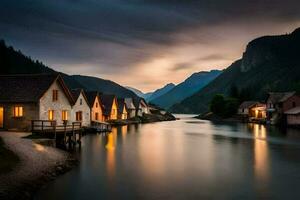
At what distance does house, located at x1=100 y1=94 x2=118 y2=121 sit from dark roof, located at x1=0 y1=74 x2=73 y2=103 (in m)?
46.9

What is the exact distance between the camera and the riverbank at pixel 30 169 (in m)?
18.0

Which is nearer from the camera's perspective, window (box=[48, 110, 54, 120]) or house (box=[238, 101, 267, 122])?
window (box=[48, 110, 54, 120])

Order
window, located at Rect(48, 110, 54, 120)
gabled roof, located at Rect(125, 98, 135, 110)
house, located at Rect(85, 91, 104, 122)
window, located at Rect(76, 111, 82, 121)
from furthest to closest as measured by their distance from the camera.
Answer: gabled roof, located at Rect(125, 98, 135, 110)
house, located at Rect(85, 91, 104, 122)
window, located at Rect(76, 111, 82, 121)
window, located at Rect(48, 110, 54, 120)

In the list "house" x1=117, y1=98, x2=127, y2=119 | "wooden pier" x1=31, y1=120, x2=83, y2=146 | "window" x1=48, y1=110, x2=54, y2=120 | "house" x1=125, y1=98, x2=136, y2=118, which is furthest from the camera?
"house" x1=125, y1=98, x2=136, y2=118

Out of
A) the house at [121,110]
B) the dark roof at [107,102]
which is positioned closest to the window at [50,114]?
the dark roof at [107,102]

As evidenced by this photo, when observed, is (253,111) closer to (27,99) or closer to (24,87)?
(24,87)

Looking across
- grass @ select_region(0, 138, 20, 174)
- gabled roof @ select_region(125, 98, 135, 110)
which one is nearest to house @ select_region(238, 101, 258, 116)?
gabled roof @ select_region(125, 98, 135, 110)

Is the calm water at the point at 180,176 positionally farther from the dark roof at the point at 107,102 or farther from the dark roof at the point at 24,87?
the dark roof at the point at 107,102

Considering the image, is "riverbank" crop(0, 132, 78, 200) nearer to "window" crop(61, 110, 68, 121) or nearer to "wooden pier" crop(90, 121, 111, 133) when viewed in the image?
"window" crop(61, 110, 68, 121)

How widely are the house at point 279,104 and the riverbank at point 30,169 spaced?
266 ft

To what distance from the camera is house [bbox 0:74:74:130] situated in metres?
41.2

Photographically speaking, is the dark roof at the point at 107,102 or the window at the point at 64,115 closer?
the window at the point at 64,115

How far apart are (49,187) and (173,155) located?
19535 millimetres

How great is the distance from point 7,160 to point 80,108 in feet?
137
